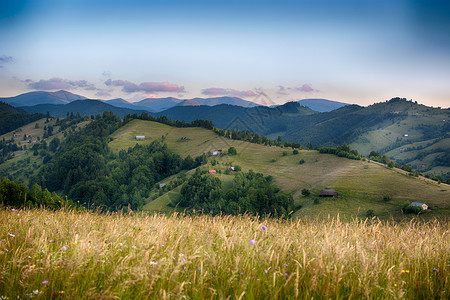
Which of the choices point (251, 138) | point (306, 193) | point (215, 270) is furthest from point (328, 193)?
point (215, 270)

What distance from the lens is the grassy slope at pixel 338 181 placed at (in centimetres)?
8406

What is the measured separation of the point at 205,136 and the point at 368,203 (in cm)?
12334

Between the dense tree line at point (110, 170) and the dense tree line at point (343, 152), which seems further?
the dense tree line at point (110, 170)

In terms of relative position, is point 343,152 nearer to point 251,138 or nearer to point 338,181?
point 338,181

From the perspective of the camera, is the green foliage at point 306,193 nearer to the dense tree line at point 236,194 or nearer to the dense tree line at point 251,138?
the dense tree line at point 236,194

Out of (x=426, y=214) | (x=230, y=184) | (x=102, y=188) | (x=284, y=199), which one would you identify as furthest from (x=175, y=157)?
(x=426, y=214)

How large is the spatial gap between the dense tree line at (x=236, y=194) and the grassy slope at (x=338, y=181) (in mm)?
7078

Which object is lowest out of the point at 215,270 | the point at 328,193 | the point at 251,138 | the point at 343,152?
the point at 328,193

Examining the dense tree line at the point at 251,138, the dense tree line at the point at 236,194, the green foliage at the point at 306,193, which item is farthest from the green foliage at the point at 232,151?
the green foliage at the point at 306,193

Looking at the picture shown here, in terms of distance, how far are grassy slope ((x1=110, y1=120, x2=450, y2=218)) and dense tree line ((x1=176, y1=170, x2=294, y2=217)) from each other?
7078 mm

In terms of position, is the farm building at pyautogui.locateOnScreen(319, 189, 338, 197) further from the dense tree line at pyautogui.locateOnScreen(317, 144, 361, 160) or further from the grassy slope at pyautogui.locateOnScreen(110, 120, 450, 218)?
the dense tree line at pyautogui.locateOnScreen(317, 144, 361, 160)

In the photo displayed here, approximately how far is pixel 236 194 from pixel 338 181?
127 ft

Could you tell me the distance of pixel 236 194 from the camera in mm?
98875

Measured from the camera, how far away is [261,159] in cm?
14538
